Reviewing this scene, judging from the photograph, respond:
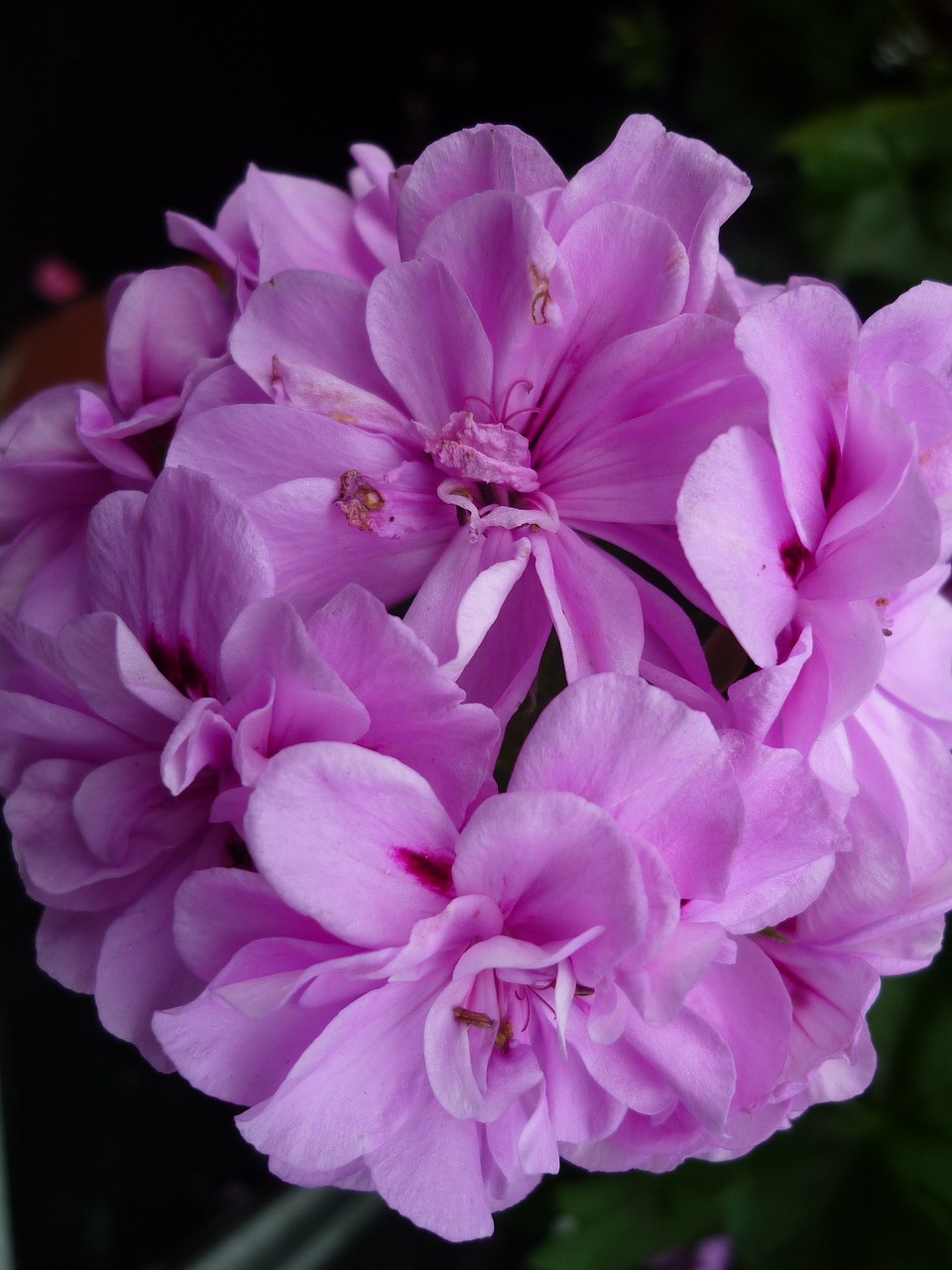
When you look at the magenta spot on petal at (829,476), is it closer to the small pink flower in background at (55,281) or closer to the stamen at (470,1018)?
the stamen at (470,1018)

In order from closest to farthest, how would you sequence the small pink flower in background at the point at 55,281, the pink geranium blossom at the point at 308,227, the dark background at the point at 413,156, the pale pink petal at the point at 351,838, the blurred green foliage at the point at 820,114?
1. the pale pink petal at the point at 351,838
2. the pink geranium blossom at the point at 308,227
3. the dark background at the point at 413,156
4. the blurred green foliage at the point at 820,114
5. the small pink flower in background at the point at 55,281

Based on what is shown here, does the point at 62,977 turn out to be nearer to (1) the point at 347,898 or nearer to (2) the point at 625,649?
(1) the point at 347,898

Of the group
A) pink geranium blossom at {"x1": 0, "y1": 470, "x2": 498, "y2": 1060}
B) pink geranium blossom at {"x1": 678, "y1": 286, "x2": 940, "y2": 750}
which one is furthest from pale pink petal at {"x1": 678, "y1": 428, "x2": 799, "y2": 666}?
pink geranium blossom at {"x1": 0, "y1": 470, "x2": 498, "y2": 1060}

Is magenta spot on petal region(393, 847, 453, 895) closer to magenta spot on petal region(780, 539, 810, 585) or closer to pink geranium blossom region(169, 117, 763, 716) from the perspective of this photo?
pink geranium blossom region(169, 117, 763, 716)

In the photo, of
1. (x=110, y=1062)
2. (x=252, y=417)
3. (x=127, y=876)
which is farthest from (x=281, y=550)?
(x=110, y=1062)

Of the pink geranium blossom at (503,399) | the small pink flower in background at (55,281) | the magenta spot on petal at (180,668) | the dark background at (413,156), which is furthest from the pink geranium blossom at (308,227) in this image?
the small pink flower in background at (55,281)

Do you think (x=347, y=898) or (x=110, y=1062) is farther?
(x=110, y=1062)

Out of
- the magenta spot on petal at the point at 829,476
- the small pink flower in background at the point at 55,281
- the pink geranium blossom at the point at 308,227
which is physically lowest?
the small pink flower in background at the point at 55,281

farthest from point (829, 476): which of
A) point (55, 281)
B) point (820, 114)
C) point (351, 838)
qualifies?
point (55, 281)
